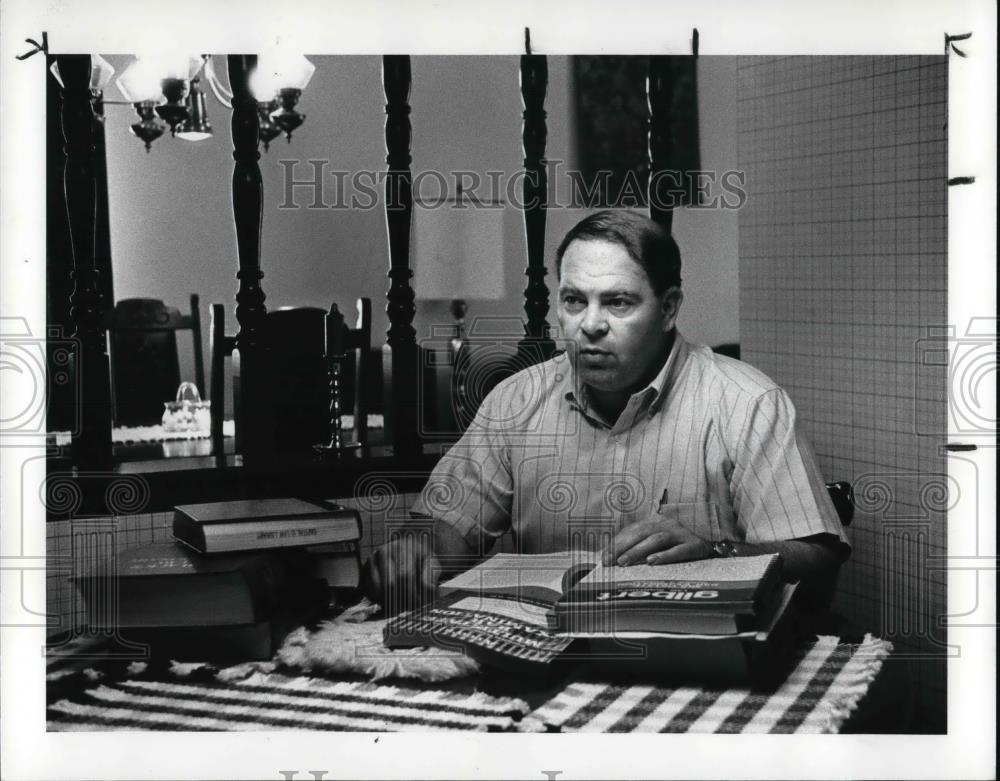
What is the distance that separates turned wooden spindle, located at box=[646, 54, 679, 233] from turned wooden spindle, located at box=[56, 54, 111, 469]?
74cm

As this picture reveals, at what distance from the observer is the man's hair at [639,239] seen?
52.1 inches

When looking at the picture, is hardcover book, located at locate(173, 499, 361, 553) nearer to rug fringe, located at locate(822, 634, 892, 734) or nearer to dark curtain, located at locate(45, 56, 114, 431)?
dark curtain, located at locate(45, 56, 114, 431)

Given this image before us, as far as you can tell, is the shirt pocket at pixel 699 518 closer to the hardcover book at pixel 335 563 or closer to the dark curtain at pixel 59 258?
the hardcover book at pixel 335 563

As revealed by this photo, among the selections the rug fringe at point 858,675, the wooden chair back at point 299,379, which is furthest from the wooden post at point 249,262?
the rug fringe at point 858,675

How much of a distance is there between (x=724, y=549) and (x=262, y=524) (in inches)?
22.4

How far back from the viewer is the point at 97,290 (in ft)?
4.39

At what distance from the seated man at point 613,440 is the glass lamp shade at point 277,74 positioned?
42 centimetres

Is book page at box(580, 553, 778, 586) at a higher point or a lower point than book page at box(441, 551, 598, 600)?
higher

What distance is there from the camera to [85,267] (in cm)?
134

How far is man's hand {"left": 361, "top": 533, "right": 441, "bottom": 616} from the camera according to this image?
4.23ft

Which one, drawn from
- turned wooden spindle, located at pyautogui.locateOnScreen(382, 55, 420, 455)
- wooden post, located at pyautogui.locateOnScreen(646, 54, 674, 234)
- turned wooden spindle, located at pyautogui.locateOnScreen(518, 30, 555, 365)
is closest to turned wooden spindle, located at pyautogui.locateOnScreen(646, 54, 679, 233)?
wooden post, located at pyautogui.locateOnScreen(646, 54, 674, 234)

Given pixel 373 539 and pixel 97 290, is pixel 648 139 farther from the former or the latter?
pixel 97 290

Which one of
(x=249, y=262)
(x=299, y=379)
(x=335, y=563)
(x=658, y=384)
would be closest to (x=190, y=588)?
(x=335, y=563)

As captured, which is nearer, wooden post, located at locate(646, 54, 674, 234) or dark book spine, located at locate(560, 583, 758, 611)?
dark book spine, located at locate(560, 583, 758, 611)
